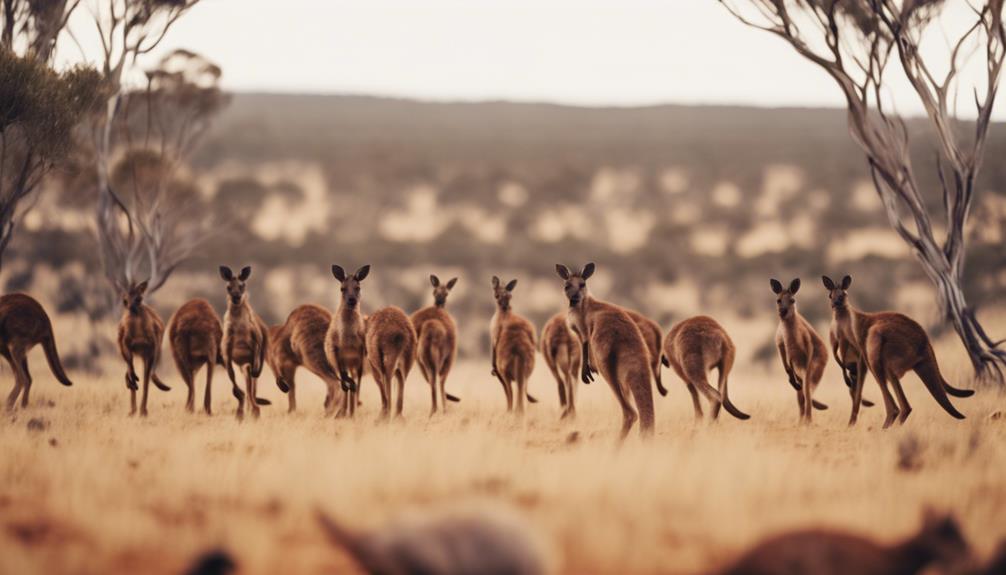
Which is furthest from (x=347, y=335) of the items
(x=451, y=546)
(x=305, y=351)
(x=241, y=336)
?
(x=451, y=546)

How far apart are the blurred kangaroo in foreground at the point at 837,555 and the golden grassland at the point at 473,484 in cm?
Result: 47

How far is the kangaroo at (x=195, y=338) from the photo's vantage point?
12.5 m

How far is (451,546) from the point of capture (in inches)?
197

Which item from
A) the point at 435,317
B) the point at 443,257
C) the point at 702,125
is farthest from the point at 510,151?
the point at 435,317

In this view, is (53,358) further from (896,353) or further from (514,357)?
(896,353)

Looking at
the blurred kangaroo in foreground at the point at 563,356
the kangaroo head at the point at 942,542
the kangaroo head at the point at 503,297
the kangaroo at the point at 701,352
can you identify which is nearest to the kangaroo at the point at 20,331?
the kangaroo head at the point at 503,297

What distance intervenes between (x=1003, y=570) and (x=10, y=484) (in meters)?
6.51

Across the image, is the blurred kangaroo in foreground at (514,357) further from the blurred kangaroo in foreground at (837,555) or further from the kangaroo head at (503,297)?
the blurred kangaroo in foreground at (837,555)

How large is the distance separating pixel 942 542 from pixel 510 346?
26.1ft

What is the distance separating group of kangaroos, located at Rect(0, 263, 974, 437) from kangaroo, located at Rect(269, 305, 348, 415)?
0.02m

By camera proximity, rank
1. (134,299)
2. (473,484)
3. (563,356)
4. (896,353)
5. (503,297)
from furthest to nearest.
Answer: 1. (503,297)
2. (563,356)
3. (134,299)
4. (896,353)
5. (473,484)

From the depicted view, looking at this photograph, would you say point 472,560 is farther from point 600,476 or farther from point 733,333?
point 733,333

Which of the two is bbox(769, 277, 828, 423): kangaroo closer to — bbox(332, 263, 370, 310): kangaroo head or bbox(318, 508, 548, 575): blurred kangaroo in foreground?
bbox(332, 263, 370, 310): kangaroo head

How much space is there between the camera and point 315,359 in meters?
12.7
